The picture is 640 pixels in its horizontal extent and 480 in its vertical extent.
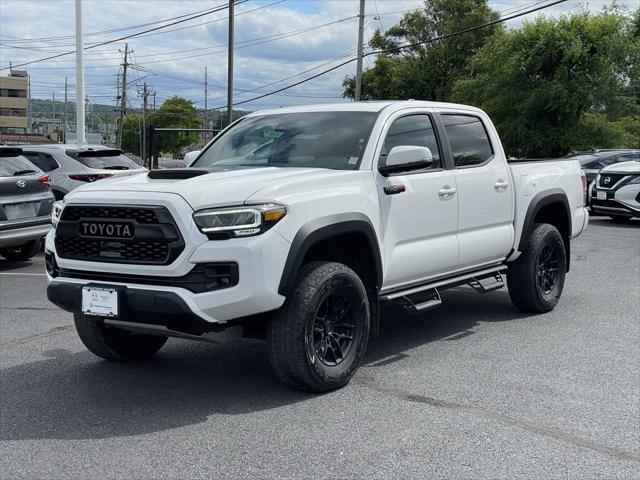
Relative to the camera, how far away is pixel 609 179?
16.2 meters

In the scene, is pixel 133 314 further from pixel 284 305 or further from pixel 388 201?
pixel 388 201

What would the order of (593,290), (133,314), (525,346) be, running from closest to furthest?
1. (133,314)
2. (525,346)
3. (593,290)

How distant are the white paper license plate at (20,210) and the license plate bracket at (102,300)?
6392 millimetres

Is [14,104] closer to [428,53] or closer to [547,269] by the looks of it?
[428,53]

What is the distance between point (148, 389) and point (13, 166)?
22.3ft

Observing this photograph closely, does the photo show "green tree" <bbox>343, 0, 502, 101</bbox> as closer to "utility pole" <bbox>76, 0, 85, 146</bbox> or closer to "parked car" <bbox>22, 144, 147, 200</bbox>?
"utility pole" <bbox>76, 0, 85, 146</bbox>

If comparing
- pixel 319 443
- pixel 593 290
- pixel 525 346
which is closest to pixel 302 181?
pixel 319 443

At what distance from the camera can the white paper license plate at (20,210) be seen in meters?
10.5

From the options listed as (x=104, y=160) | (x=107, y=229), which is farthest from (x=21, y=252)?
(x=107, y=229)

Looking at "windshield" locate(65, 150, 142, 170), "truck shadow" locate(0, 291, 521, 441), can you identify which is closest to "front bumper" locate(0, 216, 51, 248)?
"windshield" locate(65, 150, 142, 170)

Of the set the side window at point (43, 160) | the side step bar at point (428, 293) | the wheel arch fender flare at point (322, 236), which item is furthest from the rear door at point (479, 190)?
the side window at point (43, 160)

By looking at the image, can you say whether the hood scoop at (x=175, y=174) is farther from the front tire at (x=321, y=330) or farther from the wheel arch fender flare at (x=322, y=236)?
the front tire at (x=321, y=330)

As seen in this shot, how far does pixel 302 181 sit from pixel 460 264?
196 centimetres

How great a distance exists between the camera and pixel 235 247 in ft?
14.6
